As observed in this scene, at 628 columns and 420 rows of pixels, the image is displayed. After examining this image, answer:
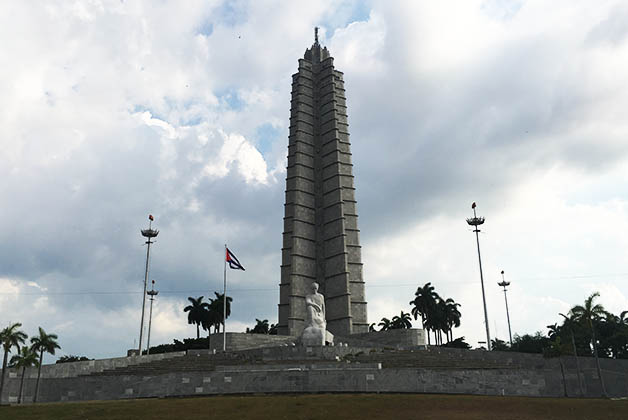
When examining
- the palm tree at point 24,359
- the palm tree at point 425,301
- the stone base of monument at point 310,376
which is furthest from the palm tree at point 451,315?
the palm tree at point 24,359

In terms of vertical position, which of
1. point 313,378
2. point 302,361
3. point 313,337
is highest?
point 313,337

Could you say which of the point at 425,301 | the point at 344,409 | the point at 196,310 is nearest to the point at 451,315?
the point at 425,301

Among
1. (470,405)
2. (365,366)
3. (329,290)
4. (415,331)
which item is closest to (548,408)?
(470,405)

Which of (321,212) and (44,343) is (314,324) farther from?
(321,212)

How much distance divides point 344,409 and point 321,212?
43.8 m

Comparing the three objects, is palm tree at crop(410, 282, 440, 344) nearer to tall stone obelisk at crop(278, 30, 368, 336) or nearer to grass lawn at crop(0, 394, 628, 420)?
tall stone obelisk at crop(278, 30, 368, 336)

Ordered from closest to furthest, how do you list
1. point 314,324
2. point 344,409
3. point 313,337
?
point 344,409 < point 313,337 < point 314,324

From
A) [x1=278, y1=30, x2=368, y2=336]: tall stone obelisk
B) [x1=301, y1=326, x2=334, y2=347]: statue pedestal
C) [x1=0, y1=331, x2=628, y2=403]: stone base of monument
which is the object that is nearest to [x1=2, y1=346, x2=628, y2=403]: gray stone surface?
[x1=0, y1=331, x2=628, y2=403]: stone base of monument

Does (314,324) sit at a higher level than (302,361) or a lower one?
higher

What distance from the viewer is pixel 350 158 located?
6369cm

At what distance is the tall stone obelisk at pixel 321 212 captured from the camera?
181 feet

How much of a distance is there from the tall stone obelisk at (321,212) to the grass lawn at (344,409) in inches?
1285

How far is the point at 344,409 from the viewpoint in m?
18.4

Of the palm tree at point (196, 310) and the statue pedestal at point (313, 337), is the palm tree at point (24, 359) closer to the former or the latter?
the statue pedestal at point (313, 337)
